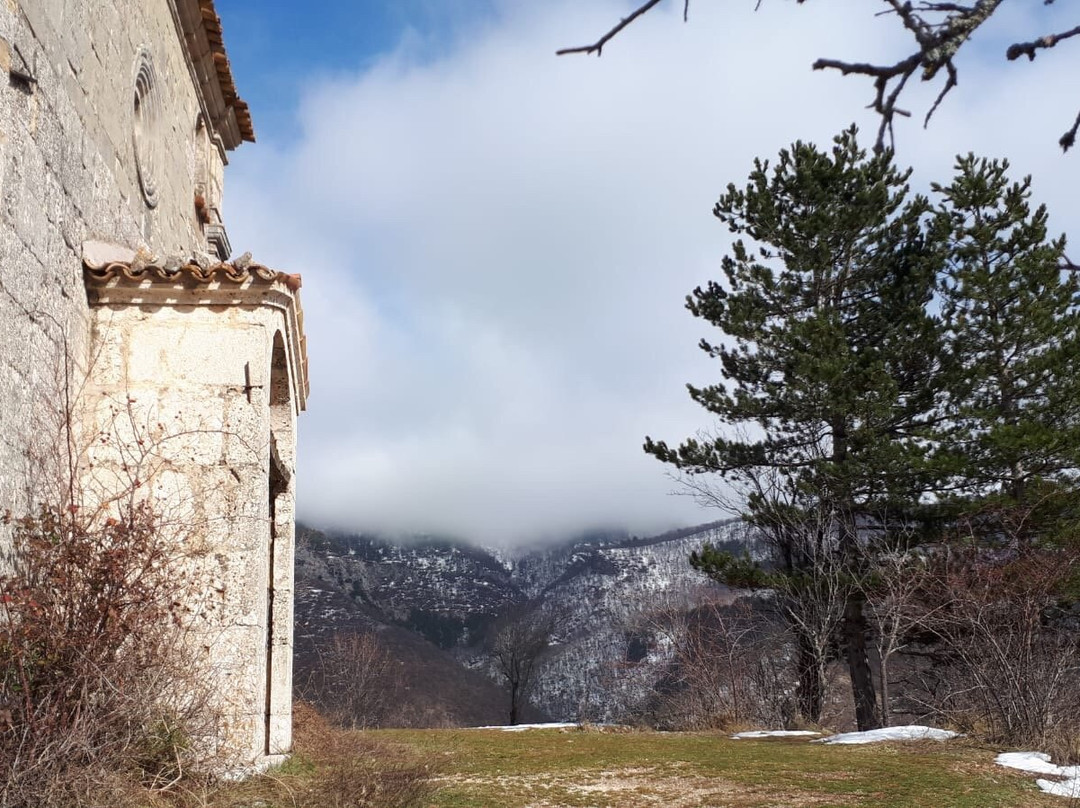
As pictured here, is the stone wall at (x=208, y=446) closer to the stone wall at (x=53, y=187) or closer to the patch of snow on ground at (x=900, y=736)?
the stone wall at (x=53, y=187)

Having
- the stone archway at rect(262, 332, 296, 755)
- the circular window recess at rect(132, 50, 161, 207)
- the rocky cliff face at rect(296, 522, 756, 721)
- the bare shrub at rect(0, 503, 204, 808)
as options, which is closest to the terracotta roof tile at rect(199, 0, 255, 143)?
the circular window recess at rect(132, 50, 161, 207)

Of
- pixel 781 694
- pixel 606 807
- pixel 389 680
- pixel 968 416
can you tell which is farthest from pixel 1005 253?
pixel 389 680

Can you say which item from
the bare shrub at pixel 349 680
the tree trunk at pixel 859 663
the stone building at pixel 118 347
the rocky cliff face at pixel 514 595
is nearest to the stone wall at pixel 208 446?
the stone building at pixel 118 347

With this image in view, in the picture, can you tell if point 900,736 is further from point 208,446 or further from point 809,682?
point 809,682

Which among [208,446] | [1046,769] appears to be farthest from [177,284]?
[1046,769]

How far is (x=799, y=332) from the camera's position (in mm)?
20812

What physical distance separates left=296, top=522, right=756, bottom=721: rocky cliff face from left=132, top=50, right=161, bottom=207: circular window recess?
77.5 feet

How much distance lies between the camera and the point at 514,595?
123 metres

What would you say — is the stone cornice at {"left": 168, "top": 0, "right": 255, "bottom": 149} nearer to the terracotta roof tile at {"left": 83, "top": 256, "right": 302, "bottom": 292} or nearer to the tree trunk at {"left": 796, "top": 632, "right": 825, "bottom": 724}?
the terracotta roof tile at {"left": 83, "top": 256, "right": 302, "bottom": 292}

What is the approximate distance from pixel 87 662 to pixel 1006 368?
68.0 feet

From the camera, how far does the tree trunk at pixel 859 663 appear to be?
802 inches

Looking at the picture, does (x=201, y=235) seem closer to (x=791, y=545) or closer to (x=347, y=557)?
(x=791, y=545)

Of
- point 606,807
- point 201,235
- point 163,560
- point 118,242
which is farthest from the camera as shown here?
point 201,235

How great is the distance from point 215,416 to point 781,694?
860 inches
